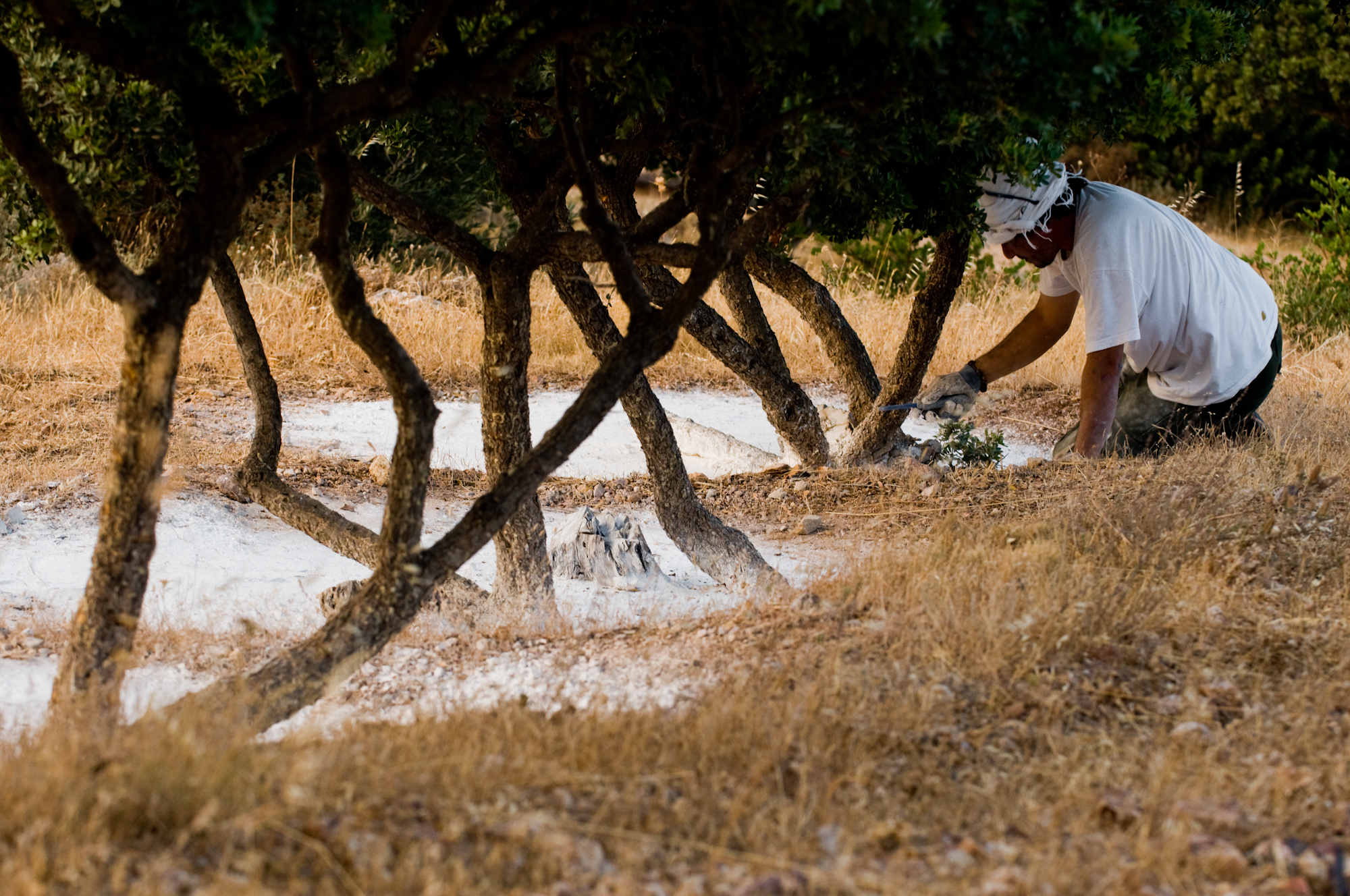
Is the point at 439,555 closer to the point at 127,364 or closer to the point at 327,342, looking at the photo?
the point at 127,364

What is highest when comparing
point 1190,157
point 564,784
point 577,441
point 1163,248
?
point 1190,157

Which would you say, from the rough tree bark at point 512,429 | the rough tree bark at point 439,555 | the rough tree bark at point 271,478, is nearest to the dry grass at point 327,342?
the rough tree bark at point 271,478

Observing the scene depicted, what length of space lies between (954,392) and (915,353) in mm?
295

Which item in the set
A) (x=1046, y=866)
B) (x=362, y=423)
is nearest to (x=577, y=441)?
(x=1046, y=866)

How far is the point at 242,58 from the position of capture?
139 inches

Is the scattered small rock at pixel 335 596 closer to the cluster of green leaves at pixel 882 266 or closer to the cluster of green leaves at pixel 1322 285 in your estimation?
the cluster of green leaves at pixel 882 266

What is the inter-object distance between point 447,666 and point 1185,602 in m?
2.31

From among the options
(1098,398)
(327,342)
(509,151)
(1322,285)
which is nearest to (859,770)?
(509,151)

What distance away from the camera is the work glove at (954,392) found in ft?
18.7

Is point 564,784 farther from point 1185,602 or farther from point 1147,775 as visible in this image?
point 1185,602

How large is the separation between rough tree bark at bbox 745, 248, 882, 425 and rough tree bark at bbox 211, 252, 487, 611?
230cm

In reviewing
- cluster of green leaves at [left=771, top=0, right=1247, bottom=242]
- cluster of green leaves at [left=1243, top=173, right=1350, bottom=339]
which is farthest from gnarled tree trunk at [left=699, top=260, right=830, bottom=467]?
cluster of green leaves at [left=1243, top=173, right=1350, bottom=339]

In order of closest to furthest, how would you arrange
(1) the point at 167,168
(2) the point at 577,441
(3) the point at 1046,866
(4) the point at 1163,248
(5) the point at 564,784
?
(3) the point at 1046,866
(5) the point at 564,784
(2) the point at 577,441
(1) the point at 167,168
(4) the point at 1163,248

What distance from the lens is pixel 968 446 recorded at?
18.8 ft
